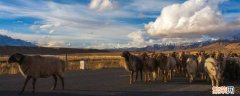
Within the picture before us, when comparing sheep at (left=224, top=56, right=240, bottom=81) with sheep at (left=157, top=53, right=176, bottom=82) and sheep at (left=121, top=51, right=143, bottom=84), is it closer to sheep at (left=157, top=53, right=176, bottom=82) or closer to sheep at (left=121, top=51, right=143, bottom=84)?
sheep at (left=157, top=53, right=176, bottom=82)

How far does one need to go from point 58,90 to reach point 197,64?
9294 millimetres

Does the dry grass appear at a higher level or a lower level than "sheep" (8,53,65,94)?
lower

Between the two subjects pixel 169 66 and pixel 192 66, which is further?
pixel 169 66

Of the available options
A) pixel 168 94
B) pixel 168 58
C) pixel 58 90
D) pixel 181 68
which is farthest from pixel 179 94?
pixel 181 68

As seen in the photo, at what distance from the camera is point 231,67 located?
27.1m

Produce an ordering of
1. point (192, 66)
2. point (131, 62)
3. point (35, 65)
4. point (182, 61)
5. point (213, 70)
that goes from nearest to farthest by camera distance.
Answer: point (35, 65) < point (213, 70) < point (192, 66) < point (131, 62) < point (182, 61)

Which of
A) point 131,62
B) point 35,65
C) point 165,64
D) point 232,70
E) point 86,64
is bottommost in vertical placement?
point 86,64

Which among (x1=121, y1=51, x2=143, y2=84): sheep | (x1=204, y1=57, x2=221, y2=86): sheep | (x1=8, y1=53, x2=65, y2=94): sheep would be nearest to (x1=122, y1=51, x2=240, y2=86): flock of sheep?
(x1=121, y1=51, x2=143, y2=84): sheep

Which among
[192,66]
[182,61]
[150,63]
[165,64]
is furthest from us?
[182,61]

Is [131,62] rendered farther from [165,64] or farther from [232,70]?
[232,70]

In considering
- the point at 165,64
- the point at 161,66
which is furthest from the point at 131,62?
the point at 165,64

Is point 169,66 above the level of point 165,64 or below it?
below

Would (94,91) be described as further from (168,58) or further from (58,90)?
(168,58)

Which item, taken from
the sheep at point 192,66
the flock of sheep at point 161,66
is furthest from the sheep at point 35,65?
the sheep at point 192,66
